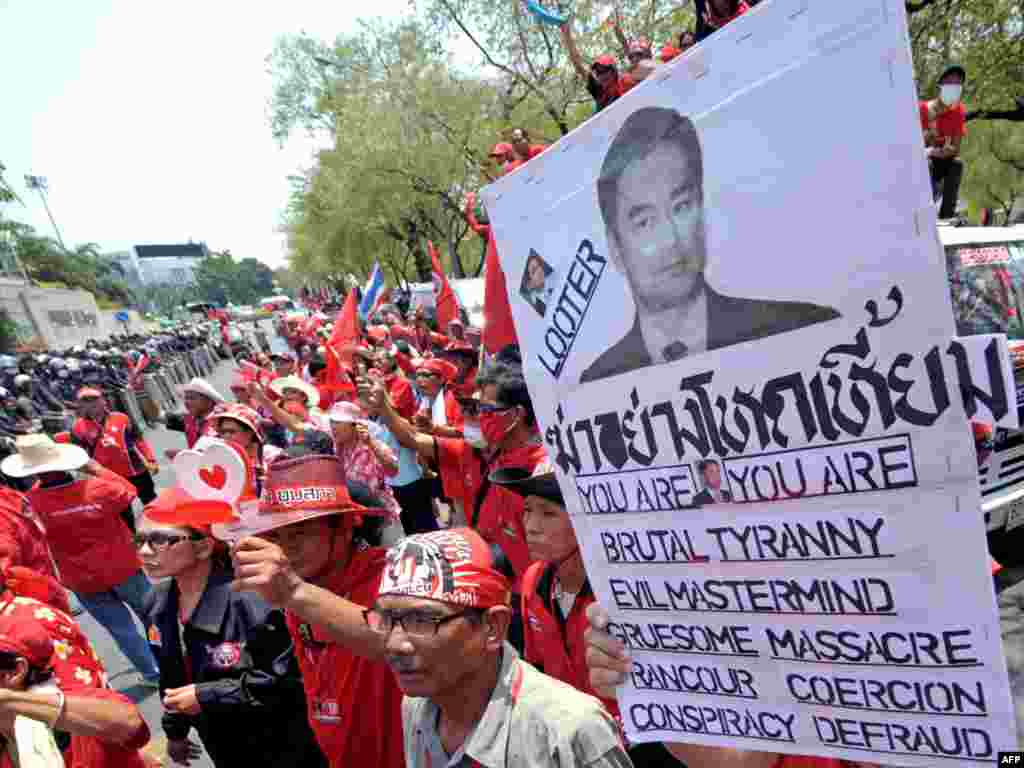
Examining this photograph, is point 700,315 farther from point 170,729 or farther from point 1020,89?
point 1020,89

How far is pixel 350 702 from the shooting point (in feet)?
7.11

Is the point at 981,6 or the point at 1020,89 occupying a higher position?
the point at 981,6

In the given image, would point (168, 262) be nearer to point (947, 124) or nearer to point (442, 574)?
point (947, 124)

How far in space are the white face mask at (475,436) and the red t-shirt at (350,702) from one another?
139cm

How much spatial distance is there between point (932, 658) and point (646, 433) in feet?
1.80

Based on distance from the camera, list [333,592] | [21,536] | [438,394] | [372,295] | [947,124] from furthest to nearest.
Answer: [372,295] → [947,124] → [438,394] → [21,536] → [333,592]

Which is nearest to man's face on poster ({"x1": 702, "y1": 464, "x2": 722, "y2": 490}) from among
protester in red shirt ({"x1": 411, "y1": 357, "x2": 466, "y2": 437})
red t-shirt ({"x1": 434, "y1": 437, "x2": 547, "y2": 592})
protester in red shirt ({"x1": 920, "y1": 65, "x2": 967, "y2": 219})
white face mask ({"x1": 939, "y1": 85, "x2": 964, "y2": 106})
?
red t-shirt ({"x1": 434, "y1": 437, "x2": 547, "y2": 592})

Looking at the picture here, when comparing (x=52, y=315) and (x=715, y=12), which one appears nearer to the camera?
(x=715, y=12)

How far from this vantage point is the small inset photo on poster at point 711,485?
43.3 inches

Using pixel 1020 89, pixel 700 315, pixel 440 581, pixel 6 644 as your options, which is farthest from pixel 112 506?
pixel 1020 89

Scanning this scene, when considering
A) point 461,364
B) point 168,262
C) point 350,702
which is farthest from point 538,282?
point 168,262

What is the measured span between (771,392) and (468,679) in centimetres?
116

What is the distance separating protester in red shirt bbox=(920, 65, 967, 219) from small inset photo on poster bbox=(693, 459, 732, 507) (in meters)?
6.52

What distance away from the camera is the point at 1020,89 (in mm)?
10805
